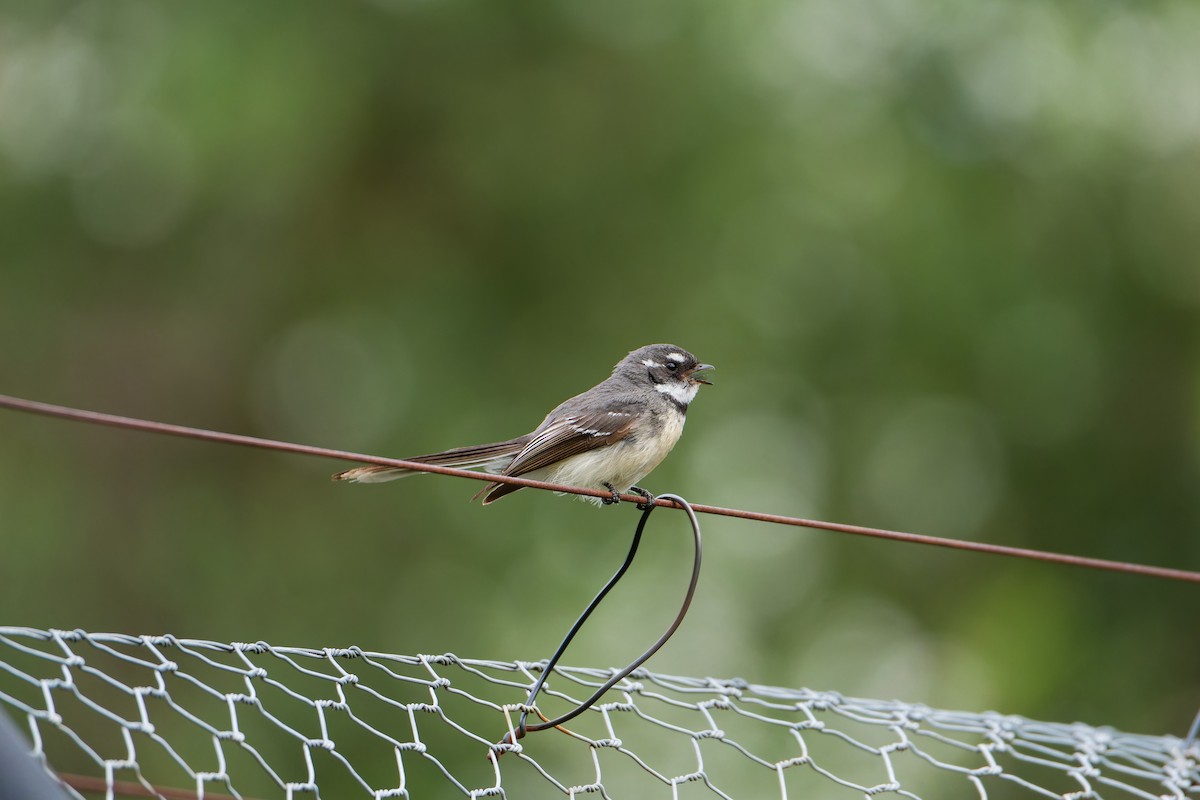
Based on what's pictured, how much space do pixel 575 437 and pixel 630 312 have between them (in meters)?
4.80

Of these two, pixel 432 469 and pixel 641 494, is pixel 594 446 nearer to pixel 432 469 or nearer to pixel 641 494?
pixel 641 494

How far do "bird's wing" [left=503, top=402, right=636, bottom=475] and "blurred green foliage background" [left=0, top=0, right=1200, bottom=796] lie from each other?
352cm

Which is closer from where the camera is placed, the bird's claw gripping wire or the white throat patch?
the bird's claw gripping wire

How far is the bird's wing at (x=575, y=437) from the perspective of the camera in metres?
5.95

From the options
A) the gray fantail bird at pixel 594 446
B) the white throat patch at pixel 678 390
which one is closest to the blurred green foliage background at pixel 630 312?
the white throat patch at pixel 678 390

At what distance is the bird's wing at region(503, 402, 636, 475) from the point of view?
595 cm

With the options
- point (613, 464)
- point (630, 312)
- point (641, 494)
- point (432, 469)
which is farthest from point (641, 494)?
point (630, 312)

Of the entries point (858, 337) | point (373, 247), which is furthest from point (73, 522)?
point (858, 337)

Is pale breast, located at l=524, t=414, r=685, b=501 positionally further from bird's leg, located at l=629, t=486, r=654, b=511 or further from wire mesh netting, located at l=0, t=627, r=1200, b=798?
wire mesh netting, located at l=0, t=627, r=1200, b=798

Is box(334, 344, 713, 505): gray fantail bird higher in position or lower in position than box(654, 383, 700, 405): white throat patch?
lower

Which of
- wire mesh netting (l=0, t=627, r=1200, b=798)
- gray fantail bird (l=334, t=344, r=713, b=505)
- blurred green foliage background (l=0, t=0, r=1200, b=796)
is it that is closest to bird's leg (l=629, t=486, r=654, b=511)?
gray fantail bird (l=334, t=344, r=713, b=505)

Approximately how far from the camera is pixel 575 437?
5969mm

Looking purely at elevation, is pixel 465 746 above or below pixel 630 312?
below

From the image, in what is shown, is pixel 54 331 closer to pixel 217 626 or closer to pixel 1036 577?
pixel 217 626
